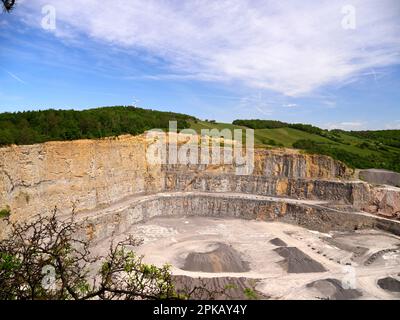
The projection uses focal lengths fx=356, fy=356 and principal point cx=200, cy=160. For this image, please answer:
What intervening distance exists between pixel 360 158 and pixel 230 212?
28.3m

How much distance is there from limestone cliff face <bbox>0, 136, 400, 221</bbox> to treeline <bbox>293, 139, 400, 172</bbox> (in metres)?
7.84

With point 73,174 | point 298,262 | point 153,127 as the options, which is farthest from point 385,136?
point 73,174

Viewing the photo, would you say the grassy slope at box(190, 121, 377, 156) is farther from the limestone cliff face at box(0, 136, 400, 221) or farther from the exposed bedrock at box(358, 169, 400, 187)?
the limestone cliff face at box(0, 136, 400, 221)

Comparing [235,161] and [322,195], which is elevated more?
[235,161]

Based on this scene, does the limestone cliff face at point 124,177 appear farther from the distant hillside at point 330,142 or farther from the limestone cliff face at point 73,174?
the distant hillside at point 330,142

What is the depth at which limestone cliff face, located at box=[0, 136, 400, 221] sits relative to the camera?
96.0ft

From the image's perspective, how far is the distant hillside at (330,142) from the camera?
58.7m

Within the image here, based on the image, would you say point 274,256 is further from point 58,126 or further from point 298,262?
point 58,126

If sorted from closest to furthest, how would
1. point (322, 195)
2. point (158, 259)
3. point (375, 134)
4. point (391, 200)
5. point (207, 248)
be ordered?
1. point (158, 259)
2. point (207, 248)
3. point (391, 200)
4. point (322, 195)
5. point (375, 134)

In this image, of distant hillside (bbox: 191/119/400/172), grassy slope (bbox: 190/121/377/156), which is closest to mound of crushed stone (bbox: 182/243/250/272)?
distant hillside (bbox: 191/119/400/172)

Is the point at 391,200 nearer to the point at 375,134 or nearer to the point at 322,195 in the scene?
the point at 322,195
